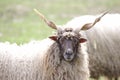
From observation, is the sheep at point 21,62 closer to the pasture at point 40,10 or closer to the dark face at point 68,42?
the dark face at point 68,42

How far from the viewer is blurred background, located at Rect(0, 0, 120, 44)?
77.8 ft

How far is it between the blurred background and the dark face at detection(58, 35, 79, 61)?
11.6 meters

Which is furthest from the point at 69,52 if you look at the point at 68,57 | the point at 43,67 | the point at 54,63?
the point at 43,67

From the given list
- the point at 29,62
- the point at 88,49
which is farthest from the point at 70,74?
the point at 88,49

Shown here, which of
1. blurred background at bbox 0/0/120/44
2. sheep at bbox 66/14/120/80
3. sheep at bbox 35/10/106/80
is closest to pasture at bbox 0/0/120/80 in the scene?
blurred background at bbox 0/0/120/44

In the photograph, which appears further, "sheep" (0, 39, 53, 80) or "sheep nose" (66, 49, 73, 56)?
"sheep" (0, 39, 53, 80)

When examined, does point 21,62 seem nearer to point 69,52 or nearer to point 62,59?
point 62,59

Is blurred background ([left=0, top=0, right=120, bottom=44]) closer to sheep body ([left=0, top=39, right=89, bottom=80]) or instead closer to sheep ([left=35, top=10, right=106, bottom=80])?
sheep body ([left=0, top=39, right=89, bottom=80])

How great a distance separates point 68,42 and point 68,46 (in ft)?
0.33

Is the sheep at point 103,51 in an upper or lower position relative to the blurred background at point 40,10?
lower

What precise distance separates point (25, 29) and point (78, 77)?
44.0 ft

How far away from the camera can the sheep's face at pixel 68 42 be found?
10.3 meters

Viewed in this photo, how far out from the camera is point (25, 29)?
78.1 feet

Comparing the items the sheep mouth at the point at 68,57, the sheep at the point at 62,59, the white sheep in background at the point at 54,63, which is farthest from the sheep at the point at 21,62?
the sheep mouth at the point at 68,57
